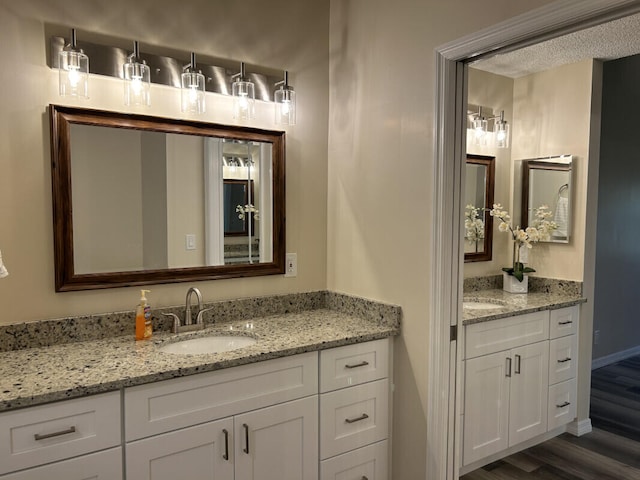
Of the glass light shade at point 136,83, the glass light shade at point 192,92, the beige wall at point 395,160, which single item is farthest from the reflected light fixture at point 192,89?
the beige wall at point 395,160

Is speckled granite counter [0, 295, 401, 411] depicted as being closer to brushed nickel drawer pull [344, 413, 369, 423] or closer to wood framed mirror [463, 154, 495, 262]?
brushed nickel drawer pull [344, 413, 369, 423]

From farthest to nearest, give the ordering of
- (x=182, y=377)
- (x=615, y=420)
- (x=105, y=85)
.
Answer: (x=615, y=420) < (x=105, y=85) < (x=182, y=377)

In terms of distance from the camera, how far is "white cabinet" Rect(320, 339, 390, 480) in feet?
6.61

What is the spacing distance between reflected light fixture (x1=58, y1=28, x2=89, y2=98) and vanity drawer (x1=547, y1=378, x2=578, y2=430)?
2.96 m

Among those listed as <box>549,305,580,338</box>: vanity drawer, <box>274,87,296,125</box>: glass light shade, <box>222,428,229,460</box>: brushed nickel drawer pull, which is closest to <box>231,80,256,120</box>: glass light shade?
<box>274,87,296,125</box>: glass light shade

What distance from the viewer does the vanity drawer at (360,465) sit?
6.68ft

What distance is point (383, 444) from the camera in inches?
86.7

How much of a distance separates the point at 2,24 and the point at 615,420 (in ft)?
13.2

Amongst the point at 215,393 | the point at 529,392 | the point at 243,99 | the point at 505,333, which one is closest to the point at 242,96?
the point at 243,99

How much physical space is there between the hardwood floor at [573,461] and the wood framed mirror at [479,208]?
1261 millimetres

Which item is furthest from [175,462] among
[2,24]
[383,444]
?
[2,24]

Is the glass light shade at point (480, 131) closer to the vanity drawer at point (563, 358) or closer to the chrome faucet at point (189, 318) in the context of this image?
the vanity drawer at point (563, 358)

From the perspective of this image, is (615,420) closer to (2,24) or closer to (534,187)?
(534,187)

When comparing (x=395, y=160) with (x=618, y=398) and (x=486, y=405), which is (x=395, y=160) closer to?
(x=486, y=405)
